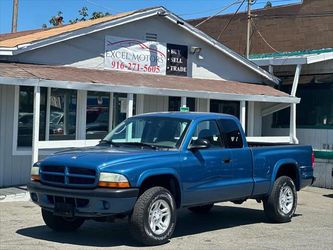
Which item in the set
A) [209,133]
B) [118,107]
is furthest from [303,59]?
[209,133]

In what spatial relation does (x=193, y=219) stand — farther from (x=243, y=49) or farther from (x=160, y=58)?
(x=243, y=49)

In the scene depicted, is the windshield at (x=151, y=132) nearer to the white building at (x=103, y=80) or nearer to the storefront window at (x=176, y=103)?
the white building at (x=103, y=80)

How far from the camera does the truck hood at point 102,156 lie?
7449 mm

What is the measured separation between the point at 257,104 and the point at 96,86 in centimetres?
816

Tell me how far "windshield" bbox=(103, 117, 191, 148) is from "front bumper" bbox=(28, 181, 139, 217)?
122cm

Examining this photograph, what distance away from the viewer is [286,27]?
27.5 metres

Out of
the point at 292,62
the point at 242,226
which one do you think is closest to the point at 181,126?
the point at 242,226

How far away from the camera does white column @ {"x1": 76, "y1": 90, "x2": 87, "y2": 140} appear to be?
566 inches

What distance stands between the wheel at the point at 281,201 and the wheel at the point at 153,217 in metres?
2.43

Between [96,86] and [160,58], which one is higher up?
[160,58]

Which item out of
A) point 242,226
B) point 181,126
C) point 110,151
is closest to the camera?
point 110,151

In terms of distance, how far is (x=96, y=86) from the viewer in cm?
1306

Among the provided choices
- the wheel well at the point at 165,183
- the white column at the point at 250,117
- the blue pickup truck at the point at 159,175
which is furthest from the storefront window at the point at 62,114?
the white column at the point at 250,117

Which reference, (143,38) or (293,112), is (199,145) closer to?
(143,38)
